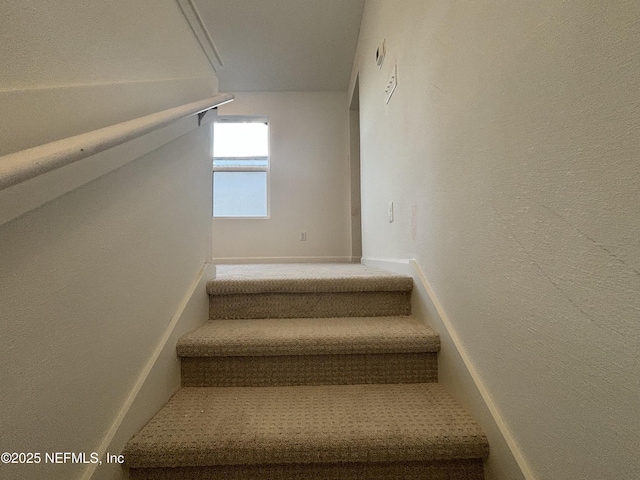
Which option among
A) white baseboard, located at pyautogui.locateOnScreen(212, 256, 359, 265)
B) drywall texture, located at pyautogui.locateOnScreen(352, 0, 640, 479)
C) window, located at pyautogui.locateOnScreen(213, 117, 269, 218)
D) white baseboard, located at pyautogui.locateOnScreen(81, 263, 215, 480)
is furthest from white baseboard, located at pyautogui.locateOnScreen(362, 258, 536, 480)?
window, located at pyautogui.locateOnScreen(213, 117, 269, 218)

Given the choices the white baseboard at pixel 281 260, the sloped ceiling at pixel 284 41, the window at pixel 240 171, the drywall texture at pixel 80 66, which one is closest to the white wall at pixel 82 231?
the drywall texture at pixel 80 66

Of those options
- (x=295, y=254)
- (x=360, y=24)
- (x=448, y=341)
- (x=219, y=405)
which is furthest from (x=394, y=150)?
(x=295, y=254)

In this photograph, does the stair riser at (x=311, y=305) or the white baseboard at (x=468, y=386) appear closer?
the white baseboard at (x=468, y=386)

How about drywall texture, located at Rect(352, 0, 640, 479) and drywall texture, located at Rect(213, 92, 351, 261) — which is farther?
drywall texture, located at Rect(213, 92, 351, 261)

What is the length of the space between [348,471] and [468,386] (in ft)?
1.36

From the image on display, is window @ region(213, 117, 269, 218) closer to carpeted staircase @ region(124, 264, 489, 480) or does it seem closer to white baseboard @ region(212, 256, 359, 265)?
white baseboard @ region(212, 256, 359, 265)

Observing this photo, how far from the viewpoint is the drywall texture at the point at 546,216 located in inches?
20.8

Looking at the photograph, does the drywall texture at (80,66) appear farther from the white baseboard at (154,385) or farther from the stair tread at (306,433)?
the stair tread at (306,433)

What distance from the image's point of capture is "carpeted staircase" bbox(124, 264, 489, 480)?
0.94 meters

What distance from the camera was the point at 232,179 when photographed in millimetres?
4480

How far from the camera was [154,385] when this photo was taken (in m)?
1.08

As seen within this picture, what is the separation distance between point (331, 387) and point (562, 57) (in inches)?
44.4

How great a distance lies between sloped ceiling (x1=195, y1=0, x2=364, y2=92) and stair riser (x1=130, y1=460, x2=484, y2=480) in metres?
3.23

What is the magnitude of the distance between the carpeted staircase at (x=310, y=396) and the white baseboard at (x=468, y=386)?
38 mm
